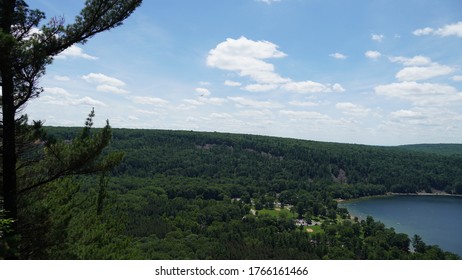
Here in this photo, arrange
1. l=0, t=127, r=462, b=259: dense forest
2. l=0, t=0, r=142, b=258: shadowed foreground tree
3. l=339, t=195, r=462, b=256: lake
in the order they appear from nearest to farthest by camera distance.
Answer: l=0, t=0, r=142, b=258: shadowed foreground tree, l=0, t=127, r=462, b=259: dense forest, l=339, t=195, r=462, b=256: lake

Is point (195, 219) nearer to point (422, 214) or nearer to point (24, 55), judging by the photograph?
point (422, 214)

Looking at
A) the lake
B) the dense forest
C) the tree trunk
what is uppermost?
the tree trunk

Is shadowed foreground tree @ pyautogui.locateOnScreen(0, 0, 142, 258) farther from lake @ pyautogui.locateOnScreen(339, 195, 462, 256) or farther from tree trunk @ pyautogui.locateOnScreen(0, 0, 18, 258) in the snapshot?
lake @ pyautogui.locateOnScreen(339, 195, 462, 256)

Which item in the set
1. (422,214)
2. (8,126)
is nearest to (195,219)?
(422,214)

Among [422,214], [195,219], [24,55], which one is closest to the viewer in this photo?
[24,55]

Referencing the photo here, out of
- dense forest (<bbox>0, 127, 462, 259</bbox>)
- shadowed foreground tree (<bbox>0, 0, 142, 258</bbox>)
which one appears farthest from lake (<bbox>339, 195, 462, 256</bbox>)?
shadowed foreground tree (<bbox>0, 0, 142, 258</bbox>)
